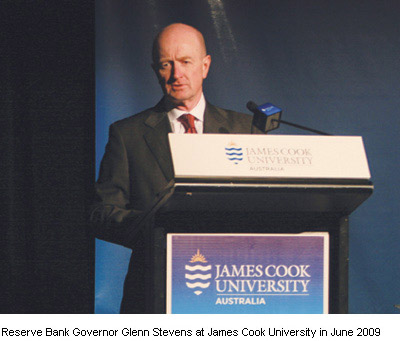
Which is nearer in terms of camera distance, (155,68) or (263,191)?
(263,191)

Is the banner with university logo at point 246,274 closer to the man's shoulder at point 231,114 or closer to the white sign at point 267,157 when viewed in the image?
the white sign at point 267,157

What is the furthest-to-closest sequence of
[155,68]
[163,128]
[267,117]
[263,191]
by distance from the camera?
[155,68] < [163,128] < [267,117] < [263,191]

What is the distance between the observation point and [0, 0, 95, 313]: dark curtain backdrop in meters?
2.45

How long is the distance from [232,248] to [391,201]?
1437 mm

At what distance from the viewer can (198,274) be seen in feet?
3.94

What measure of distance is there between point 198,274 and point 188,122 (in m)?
1.01

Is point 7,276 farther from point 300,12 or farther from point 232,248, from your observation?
point 300,12

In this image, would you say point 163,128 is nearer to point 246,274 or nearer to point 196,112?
point 196,112

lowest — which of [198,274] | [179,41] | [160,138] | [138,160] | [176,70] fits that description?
[198,274]

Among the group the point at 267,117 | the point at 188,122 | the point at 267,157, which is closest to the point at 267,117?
the point at 267,117

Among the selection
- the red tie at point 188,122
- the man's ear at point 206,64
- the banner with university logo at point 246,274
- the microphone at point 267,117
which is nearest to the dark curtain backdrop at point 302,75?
the man's ear at point 206,64

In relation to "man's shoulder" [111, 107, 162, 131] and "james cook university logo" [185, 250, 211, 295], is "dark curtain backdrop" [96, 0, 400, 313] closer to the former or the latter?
A: "man's shoulder" [111, 107, 162, 131]

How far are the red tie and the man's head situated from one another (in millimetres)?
80

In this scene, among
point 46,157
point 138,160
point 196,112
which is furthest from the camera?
point 46,157
